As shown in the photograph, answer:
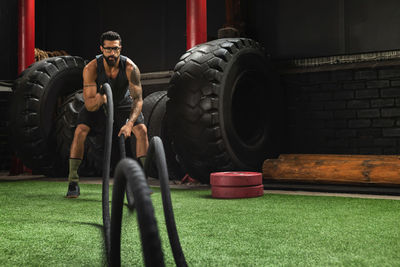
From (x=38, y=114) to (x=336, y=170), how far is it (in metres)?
3.19

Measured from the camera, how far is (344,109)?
496 centimetres

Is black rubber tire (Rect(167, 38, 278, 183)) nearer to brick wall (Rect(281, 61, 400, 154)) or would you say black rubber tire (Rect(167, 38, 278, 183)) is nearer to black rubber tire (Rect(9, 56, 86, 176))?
brick wall (Rect(281, 61, 400, 154))

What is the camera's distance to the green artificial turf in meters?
1.69

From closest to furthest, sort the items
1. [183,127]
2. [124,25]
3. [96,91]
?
[96,91], [183,127], [124,25]

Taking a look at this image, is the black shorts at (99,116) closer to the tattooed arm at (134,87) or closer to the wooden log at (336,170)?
the tattooed arm at (134,87)

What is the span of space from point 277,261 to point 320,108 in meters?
3.73

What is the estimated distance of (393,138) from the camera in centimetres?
474

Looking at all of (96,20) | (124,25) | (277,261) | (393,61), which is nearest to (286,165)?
(393,61)

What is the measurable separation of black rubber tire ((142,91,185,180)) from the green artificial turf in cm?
146

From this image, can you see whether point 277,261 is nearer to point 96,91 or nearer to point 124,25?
point 96,91

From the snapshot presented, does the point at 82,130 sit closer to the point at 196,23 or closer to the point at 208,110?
the point at 208,110

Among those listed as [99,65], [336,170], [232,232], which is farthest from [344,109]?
[232,232]

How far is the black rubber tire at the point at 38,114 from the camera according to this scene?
486 centimetres

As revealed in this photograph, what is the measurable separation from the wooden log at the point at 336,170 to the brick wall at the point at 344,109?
944 mm
